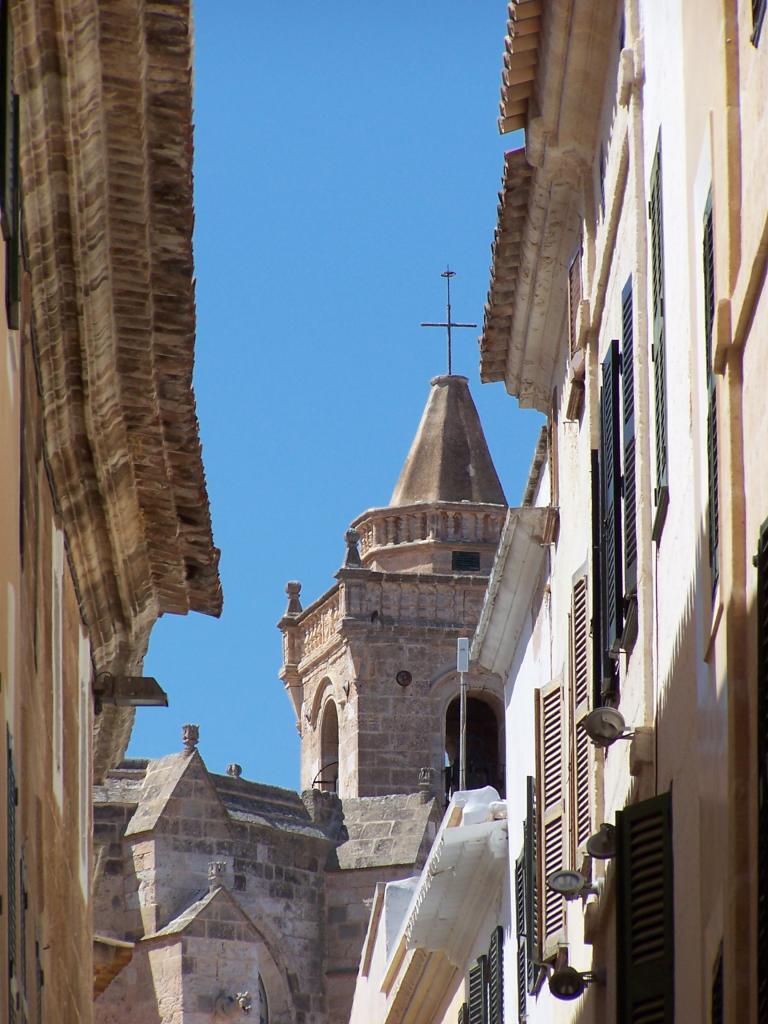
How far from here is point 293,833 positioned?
41562mm

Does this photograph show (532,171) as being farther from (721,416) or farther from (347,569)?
(347,569)

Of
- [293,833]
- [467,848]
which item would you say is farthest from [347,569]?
[467,848]

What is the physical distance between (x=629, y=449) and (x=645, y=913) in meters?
2.09

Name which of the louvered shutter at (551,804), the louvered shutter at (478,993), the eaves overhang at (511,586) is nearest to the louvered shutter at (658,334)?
the louvered shutter at (551,804)

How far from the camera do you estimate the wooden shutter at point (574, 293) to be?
14.2 meters

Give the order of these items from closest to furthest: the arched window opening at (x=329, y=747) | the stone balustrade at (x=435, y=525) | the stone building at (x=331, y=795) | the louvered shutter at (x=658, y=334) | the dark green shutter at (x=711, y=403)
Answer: the dark green shutter at (x=711, y=403) → the louvered shutter at (x=658, y=334) → the stone building at (x=331, y=795) → the arched window opening at (x=329, y=747) → the stone balustrade at (x=435, y=525)

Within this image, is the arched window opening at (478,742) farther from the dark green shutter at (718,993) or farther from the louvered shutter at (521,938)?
the dark green shutter at (718,993)

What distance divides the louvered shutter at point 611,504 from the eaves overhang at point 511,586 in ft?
11.0

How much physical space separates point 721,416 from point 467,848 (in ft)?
36.4

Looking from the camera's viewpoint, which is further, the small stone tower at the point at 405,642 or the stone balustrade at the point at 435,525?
the stone balustrade at the point at 435,525

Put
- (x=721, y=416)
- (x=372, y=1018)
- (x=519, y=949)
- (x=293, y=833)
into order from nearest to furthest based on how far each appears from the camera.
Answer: (x=721, y=416) < (x=519, y=949) < (x=372, y=1018) < (x=293, y=833)

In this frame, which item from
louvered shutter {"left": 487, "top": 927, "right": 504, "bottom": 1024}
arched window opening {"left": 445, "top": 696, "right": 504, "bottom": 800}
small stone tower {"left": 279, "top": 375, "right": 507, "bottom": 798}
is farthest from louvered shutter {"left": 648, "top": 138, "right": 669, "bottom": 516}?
arched window opening {"left": 445, "top": 696, "right": 504, "bottom": 800}

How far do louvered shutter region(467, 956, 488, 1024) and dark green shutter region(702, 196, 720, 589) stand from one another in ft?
35.6

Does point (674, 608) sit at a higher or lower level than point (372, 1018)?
lower
